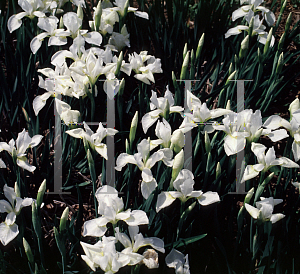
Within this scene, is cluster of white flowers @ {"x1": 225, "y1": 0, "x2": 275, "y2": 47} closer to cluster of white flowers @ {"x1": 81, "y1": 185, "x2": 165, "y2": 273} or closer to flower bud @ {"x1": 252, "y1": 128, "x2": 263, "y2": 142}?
flower bud @ {"x1": 252, "y1": 128, "x2": 263, "y2": 142}

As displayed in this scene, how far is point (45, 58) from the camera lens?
100 inches

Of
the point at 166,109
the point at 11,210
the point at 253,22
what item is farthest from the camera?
the point at 253,22

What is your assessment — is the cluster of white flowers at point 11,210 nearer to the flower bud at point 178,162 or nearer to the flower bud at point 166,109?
the flower bud at point 178,162

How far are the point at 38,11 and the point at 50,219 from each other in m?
1.35

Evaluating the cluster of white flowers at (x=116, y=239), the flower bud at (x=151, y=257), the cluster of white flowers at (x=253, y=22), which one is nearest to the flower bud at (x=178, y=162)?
the cluster of white flowers at (x=116, y=239)

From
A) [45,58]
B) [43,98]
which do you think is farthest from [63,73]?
[45,58]

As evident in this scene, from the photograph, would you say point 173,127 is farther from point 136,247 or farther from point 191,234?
point 136,247

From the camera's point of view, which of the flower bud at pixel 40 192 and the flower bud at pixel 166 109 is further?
the flower bud at pixel 166 109

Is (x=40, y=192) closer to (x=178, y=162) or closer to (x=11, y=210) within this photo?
(x=11, y=210)

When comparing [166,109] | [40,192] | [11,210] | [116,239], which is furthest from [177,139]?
[11,210]

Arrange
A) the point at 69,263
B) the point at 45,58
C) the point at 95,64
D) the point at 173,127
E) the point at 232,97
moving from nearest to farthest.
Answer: the point at 69,263 → the point at 95,64 → the point at 173,127 → the point at 232,97 → the point at 45,58

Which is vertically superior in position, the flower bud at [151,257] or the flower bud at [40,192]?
the flower bud at [40,192]

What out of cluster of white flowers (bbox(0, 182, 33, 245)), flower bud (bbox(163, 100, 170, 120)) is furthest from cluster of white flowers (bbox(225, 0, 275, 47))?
cluster of white flowers (bbox(0, 182, 33, 245))

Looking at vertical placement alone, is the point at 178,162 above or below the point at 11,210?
above
